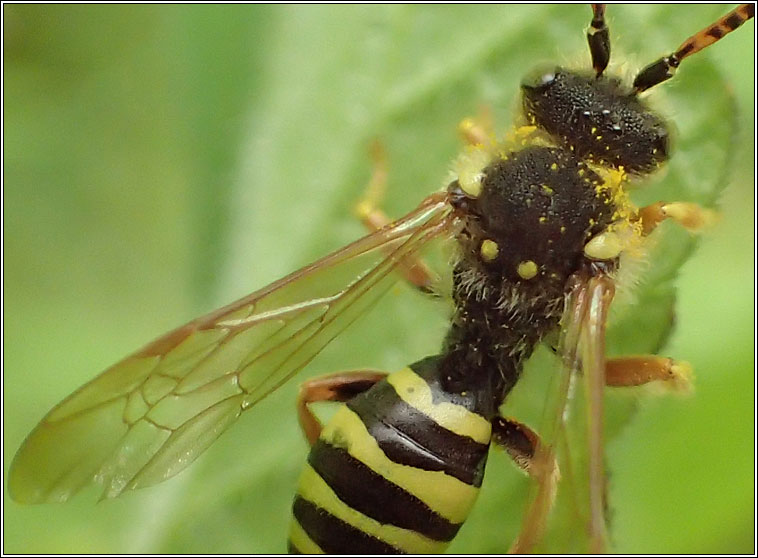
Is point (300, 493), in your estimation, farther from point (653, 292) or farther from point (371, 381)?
point (653, 292)

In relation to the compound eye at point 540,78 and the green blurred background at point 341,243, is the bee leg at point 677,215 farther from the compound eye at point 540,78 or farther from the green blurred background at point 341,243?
the compound eye at point 540,78

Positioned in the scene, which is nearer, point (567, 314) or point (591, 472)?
point (591, 472)

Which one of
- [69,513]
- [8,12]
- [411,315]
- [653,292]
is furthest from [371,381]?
[8,12]

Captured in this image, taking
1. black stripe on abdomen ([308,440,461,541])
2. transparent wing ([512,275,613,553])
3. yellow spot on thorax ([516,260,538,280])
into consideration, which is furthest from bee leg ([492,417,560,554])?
yellow spot on thorax ([516,260,538,280])

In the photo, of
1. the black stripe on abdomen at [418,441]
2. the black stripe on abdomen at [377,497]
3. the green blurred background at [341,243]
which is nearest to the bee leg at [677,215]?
the green blurred background at [341,243]

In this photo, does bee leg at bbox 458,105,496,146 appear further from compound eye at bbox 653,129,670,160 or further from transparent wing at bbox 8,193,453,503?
compound eye at bbox 653,129,670,160

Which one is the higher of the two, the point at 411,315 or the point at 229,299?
the point at 229,299

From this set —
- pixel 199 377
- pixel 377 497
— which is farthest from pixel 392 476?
pixel 199 377
